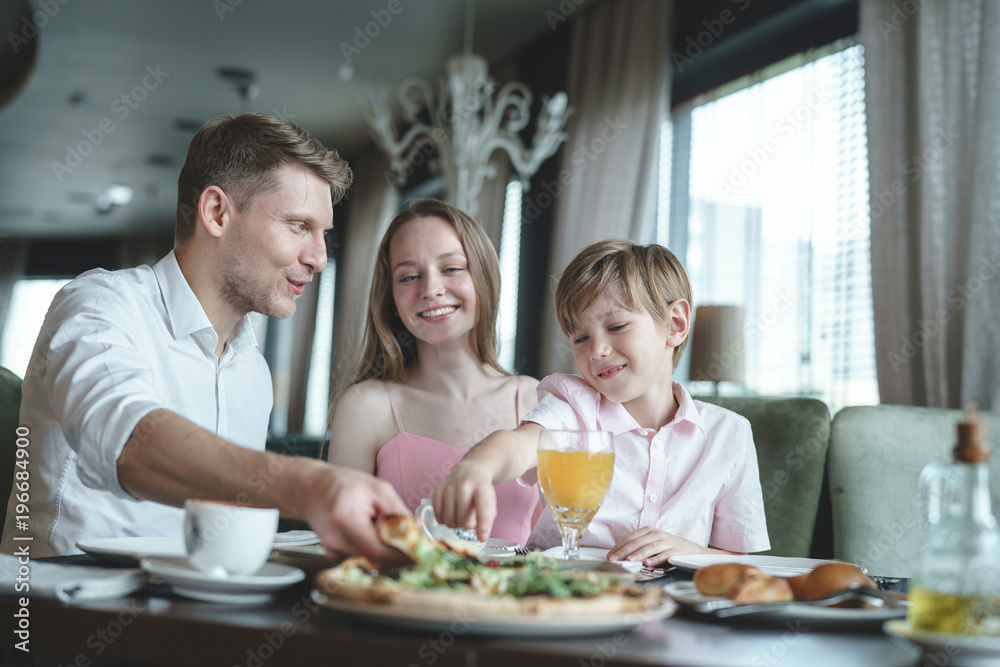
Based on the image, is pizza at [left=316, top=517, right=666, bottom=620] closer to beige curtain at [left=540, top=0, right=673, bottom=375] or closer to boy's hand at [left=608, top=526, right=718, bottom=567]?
boy's hand at [left=608, top=526, right=718, bottom=567]

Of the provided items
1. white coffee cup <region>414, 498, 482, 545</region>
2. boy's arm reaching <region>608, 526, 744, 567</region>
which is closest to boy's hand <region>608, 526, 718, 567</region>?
boy's arm reaching <region>608, 526, 744, 567</region>

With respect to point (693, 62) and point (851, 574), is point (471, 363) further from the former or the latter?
point (693, 62)

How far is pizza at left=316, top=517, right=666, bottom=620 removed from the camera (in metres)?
0.62

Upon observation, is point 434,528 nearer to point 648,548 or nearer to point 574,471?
point 574,471

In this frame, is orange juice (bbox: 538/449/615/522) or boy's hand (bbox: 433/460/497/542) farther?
orange juice (bbox: 538/449/615/522)

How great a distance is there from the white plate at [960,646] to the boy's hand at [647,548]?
55 centimetres

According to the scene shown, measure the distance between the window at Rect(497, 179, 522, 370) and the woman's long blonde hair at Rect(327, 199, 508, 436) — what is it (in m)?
3.33

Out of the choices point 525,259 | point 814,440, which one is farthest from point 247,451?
point 525,259

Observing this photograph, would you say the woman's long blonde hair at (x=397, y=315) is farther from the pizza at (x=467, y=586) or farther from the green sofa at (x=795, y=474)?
the pizza at (x=467, y=586)

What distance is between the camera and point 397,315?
2.16m

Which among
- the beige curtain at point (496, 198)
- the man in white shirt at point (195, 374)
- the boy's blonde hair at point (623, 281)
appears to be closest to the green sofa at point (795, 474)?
the boy's blonde hair at point (623, 281)

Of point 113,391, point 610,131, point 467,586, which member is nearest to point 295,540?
point 113,391

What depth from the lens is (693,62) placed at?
168 inches

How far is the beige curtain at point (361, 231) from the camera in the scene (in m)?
7.69
